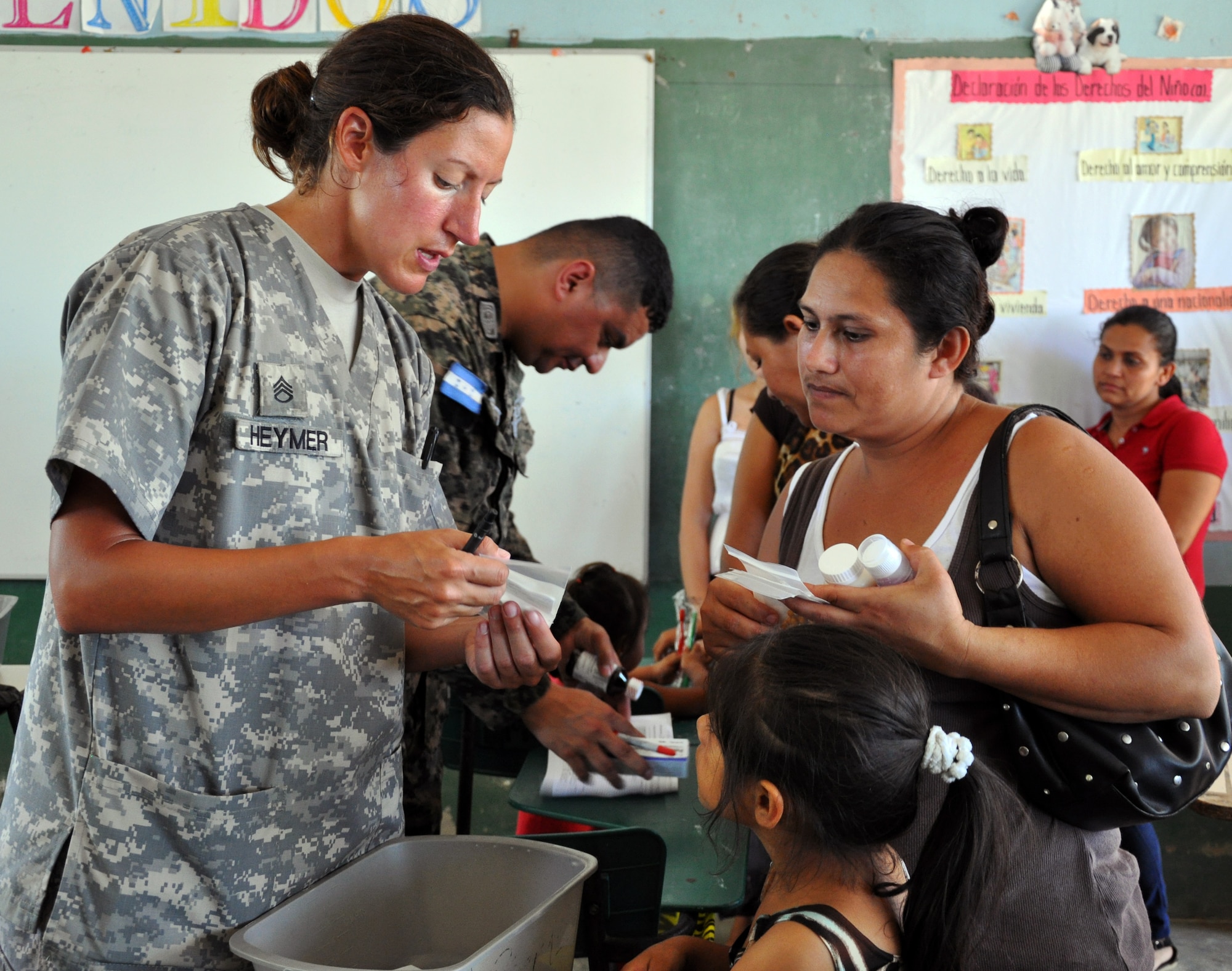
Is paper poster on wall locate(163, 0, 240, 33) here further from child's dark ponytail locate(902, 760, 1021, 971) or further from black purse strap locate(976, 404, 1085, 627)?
child's dark ponytail locate(902, 760, 1021, 971)

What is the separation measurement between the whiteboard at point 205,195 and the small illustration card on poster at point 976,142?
1030mm

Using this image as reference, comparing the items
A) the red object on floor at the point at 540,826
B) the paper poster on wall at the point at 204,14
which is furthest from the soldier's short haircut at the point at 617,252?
the paper poster on wall at the point at 204,14

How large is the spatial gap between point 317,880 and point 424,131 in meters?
0.87

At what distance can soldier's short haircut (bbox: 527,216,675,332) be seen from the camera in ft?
7.48

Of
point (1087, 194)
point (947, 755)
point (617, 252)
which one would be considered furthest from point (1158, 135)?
point (947, 755)

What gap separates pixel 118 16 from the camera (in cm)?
335

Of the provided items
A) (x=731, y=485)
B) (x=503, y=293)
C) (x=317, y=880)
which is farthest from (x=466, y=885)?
(x=731, y=485)

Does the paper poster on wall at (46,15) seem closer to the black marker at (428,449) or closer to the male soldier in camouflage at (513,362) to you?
the male soldier in camouflage at (513,362)

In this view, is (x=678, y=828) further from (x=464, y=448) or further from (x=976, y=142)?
(x=976, y=142)

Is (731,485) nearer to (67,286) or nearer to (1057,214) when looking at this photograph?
(1057,214)

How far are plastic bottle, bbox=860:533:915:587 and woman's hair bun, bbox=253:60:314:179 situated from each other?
840mm

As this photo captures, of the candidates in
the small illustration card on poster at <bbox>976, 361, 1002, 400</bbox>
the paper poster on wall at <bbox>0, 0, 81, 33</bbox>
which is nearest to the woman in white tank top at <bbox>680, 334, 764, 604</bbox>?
the small illustration card on poster at <bbox>976, 361, 1002, 400</bbox>

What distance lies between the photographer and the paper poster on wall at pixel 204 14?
3342mm

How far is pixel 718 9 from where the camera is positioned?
3287 mm
